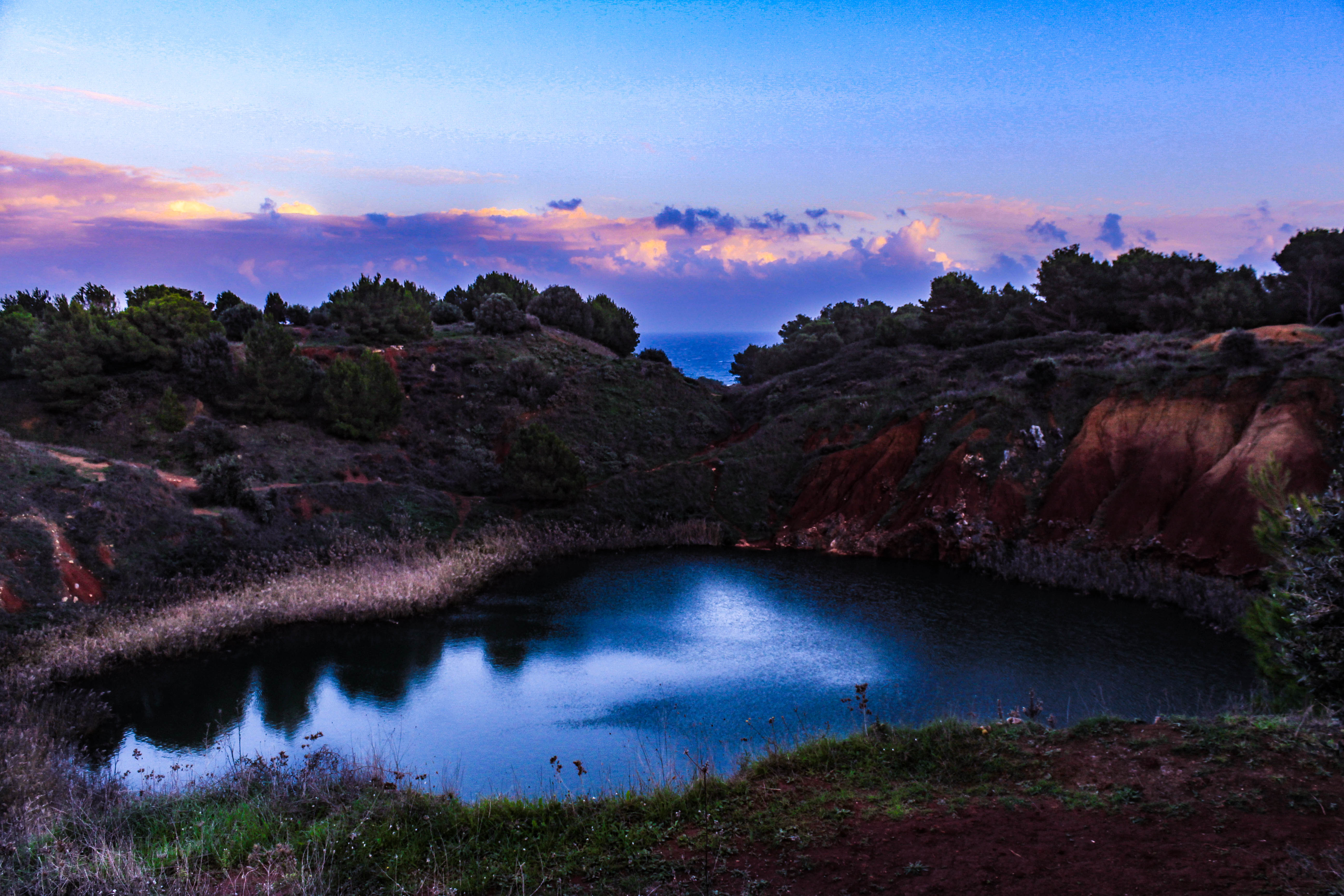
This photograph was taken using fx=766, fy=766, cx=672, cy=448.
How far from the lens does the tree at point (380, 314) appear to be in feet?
140

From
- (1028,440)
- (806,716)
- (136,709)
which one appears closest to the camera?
(806,716)

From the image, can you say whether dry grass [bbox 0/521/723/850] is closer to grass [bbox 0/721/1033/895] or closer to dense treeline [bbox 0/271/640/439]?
grass [bbox 0/721/1033/895]

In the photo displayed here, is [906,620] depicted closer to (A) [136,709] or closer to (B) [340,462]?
(A) [136,709]

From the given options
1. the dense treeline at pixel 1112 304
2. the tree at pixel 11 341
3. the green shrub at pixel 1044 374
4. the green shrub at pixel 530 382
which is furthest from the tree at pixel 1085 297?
the tree at pixel 11 341

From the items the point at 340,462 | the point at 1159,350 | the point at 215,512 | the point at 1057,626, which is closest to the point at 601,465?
the point at 340,462

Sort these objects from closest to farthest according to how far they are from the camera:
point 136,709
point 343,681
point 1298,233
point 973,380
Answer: point 136,709, point 343,681, point 973,380, point 1298,233

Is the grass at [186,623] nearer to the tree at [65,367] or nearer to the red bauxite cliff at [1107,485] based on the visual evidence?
the red bauxite cliff at [1107,485]

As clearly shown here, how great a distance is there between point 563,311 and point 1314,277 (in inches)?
1643

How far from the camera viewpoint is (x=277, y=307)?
165ft


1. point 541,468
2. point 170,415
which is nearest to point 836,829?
point 541,468

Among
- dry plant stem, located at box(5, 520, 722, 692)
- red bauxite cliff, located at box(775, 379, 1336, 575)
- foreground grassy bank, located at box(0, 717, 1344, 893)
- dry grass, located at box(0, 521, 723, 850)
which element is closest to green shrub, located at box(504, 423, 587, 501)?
dry grass, located at box(0, 521, 723, 850)

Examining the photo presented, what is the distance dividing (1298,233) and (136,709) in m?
51.8

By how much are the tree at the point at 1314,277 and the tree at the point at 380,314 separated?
4402 cm

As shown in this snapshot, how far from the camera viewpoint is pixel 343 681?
1738 cm
